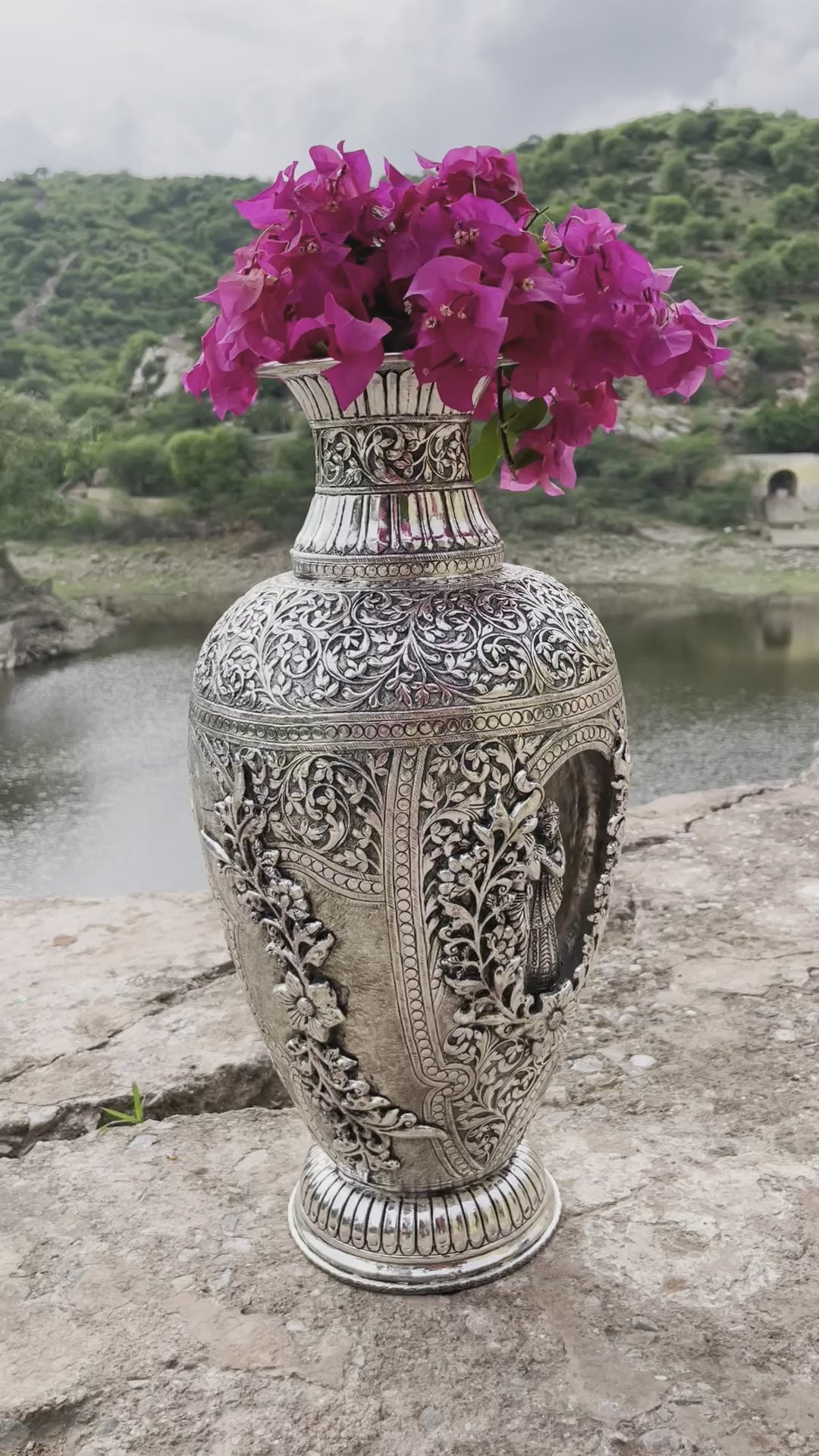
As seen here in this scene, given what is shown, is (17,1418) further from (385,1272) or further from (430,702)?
(430,702)

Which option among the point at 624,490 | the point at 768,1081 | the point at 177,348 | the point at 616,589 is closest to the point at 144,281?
the point at 177,348

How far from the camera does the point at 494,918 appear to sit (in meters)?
1.47

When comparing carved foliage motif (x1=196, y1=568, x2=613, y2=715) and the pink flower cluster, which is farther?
carved foliage motif (x1=196, y1=568, x2=613, y2=715)

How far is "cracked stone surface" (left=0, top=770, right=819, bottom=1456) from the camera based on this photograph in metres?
1.44

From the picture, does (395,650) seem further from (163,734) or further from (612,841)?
(163,734)

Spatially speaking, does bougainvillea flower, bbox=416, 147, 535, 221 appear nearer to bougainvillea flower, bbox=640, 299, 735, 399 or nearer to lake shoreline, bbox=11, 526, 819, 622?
bougainvillea flower, bbox=640, 299, 735, 399

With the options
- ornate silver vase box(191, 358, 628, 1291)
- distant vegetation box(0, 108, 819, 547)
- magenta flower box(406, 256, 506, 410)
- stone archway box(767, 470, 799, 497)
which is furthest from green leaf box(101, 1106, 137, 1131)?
stone archway box(767, 470, 799, 497)

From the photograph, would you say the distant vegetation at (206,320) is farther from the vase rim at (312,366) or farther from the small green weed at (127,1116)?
the vase rim at (312,366)

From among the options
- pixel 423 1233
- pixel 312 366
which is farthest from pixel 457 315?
pixel 423 1233

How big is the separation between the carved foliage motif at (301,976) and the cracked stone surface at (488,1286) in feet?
0.85

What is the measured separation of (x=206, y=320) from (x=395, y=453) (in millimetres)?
19500

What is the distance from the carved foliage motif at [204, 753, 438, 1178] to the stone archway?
2155 cm

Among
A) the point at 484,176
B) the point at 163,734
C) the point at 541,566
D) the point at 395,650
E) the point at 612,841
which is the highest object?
the point at 484,176

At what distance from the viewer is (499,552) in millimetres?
1574
